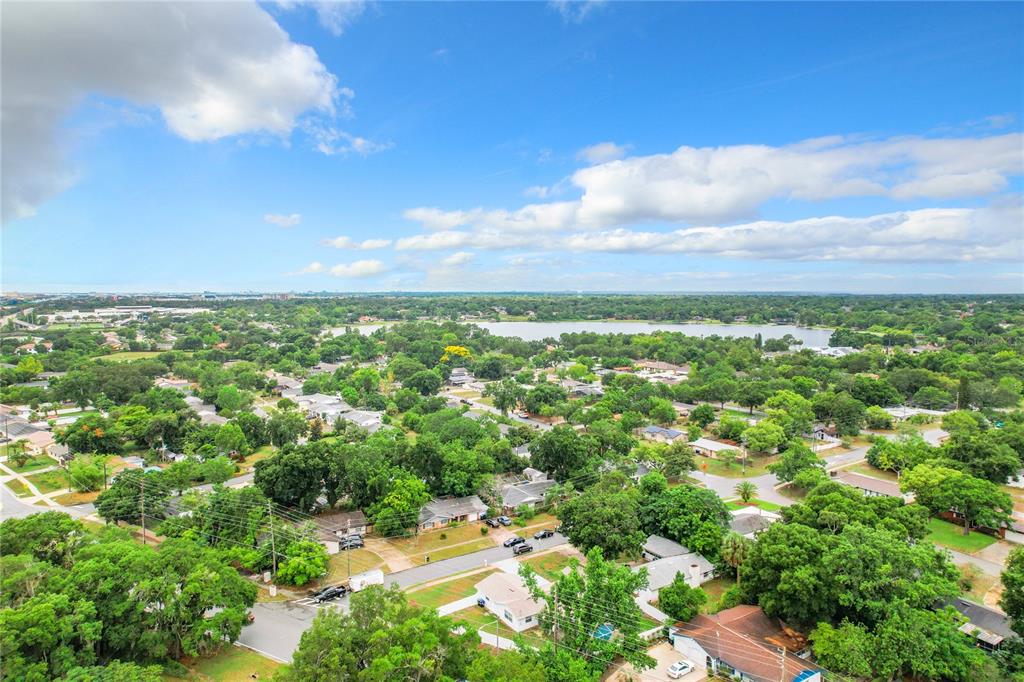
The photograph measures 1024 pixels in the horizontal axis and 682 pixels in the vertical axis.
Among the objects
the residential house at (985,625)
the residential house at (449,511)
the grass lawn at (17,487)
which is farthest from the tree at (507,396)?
the residential house at (985,625)

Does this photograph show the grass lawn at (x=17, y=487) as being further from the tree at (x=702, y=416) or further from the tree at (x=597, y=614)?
the tree at (x=702, y=416)

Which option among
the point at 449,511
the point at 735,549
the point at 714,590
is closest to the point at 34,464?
the point at 449,511

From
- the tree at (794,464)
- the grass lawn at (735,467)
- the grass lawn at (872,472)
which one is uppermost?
the tree at (794,464)

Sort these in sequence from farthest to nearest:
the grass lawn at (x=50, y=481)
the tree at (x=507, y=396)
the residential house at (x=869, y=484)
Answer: the tree at (x=507, y=396) → the grass lawn at (x=50, y=481) → the residential house at (x=869, y=484)

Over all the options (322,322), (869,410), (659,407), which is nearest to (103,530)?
(659,407)

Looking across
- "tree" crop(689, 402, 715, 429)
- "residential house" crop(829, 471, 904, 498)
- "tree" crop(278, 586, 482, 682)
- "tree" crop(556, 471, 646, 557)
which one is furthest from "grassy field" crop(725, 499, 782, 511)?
"tree" crop(278, 586, 482, 682)

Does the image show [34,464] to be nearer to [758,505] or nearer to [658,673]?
[658,673]

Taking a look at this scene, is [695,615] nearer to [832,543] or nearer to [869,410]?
[832,543]
